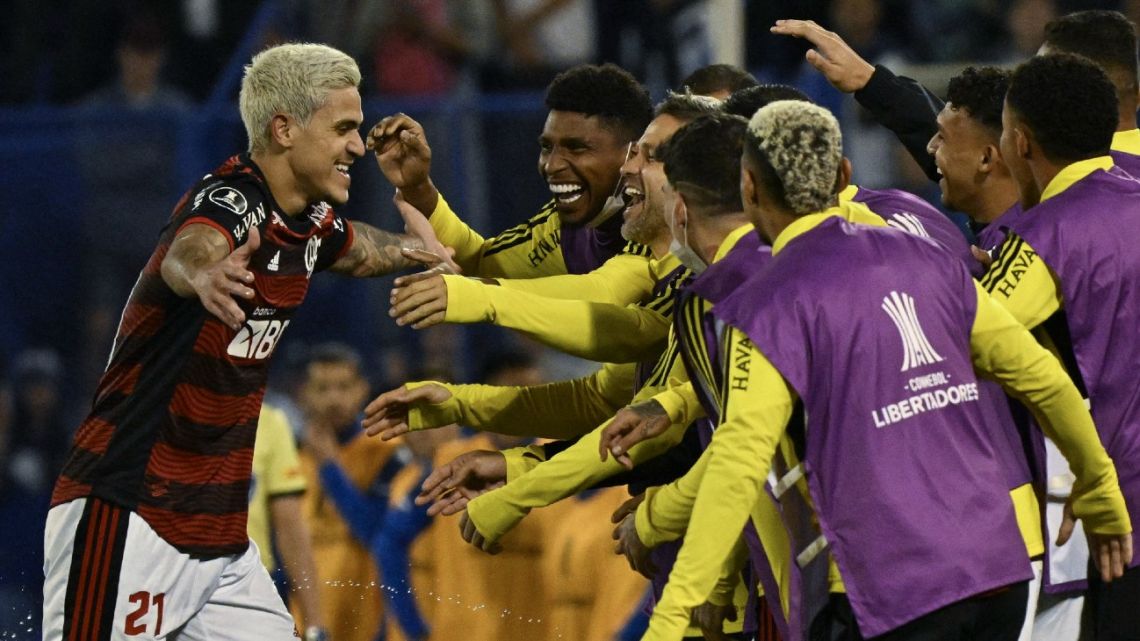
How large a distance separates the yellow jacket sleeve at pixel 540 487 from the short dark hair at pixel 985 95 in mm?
1137

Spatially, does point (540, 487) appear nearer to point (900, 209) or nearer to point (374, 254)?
point (374, 254)

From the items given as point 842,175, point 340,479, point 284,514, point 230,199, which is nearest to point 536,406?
point 230,199

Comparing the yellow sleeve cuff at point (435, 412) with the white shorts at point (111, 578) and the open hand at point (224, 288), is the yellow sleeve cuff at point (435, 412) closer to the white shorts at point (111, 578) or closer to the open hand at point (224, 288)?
the white shorts at point (111, 578)

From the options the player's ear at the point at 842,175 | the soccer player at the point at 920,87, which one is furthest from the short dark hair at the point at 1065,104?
the player's ear at the point at 842,175

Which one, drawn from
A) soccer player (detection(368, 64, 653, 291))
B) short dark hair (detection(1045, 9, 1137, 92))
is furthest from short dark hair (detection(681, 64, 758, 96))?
short dark hair (detection(1045, 9, 1137, 92))

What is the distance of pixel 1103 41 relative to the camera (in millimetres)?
5168

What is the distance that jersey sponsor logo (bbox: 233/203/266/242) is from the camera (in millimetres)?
4555

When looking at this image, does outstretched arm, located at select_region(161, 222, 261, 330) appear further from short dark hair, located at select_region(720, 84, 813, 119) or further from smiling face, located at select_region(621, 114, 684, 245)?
short dark hair, located at select_region(720, 84, 813, 119)

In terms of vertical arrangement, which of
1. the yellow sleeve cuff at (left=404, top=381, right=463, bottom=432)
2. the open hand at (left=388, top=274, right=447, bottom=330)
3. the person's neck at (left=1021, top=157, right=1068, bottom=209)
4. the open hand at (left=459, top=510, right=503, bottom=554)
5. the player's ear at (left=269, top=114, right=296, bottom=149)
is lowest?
the open hand at (left=459, top=510, right=503, bottom=554)

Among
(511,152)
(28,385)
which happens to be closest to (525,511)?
(511,152)

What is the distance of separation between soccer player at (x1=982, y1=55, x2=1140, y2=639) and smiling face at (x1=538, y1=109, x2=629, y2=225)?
1.36 meters

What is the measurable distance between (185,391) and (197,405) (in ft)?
0.16

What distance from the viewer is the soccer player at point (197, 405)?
4621mm

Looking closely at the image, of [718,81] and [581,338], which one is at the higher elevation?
[718,81]
